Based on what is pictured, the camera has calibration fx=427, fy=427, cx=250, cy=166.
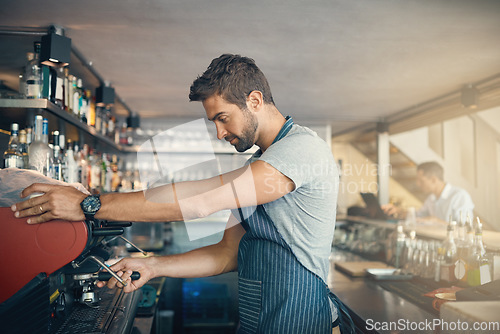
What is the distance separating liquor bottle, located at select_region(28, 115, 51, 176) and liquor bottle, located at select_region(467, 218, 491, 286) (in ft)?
7.22

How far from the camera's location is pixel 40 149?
6.80ft

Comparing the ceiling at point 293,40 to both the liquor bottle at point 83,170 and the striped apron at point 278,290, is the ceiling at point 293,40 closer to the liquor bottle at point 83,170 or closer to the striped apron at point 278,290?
the liquor bottle at point 83,170

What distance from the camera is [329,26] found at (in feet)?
7.71

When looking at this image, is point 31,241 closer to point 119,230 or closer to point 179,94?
point 119,230

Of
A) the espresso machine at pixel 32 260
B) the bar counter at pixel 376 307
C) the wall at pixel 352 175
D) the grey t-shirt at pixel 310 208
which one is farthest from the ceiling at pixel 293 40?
the wall at pixel 352 175

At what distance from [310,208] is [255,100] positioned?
40 cm

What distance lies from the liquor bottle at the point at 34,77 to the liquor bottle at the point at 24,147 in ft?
0.59

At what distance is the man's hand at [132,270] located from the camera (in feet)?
4.34

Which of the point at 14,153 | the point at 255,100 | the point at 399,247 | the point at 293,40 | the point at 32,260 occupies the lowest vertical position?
the point at 399,247

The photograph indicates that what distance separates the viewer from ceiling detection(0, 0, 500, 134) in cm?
211

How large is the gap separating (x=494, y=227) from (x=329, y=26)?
449cm

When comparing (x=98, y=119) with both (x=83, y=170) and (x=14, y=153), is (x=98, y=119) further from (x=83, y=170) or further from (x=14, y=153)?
(x=14, y=153)

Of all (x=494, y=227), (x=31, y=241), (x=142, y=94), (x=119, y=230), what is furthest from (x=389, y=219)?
(x=31, y=241)

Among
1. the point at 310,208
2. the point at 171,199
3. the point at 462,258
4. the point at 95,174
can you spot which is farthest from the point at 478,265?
the point at 95,174
